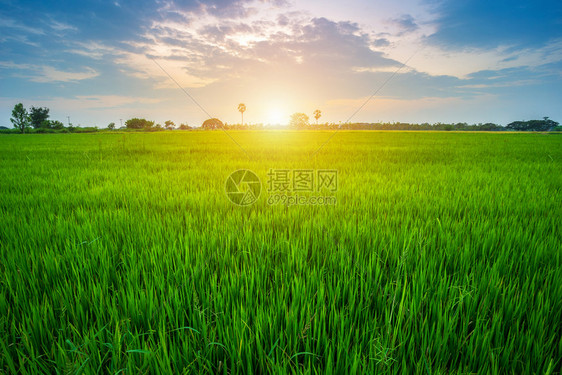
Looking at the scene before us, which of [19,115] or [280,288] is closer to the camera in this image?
[280,288]

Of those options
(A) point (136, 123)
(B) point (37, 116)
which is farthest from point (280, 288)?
(B) point (37, 116)

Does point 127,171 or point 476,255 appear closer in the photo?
point 476,255

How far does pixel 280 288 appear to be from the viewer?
1.36 meters

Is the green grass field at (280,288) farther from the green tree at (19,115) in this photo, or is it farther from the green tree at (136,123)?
the green tree at (19,115)

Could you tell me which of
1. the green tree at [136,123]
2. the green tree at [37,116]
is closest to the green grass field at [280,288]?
the green tree at [136,123]

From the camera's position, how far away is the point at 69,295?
1249 mm

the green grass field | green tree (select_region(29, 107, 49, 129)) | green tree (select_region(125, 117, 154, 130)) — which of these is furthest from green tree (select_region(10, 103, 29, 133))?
the green grass field

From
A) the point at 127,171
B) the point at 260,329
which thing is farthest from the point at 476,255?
the point at 127,171

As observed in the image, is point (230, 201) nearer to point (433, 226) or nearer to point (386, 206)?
point (386, 206)

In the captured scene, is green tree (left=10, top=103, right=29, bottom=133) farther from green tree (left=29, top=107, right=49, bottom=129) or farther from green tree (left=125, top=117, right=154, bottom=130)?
green tree (left=125, top=117, right=154, bottom=130)

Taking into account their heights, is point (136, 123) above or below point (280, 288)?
above

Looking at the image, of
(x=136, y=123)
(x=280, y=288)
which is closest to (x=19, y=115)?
(x=136, y=123)

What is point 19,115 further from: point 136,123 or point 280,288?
point 280,288

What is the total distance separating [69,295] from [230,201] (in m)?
1.84
